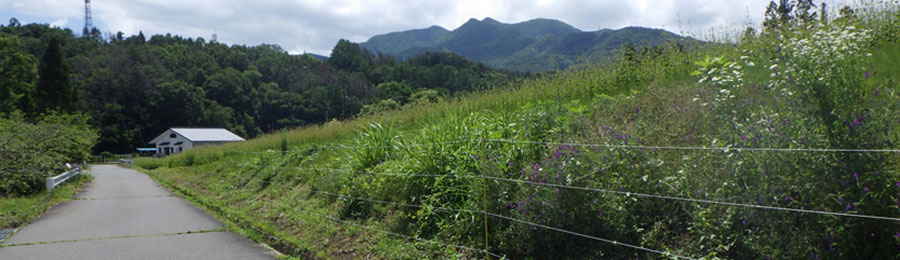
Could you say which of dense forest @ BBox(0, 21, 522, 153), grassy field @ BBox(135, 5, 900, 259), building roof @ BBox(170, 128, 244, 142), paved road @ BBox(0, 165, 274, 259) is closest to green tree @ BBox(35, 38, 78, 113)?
dense forest @ BBox(0, 21, 522, 153)

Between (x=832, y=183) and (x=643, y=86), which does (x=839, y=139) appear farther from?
(x=643, y=86)

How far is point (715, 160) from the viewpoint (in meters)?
3.92

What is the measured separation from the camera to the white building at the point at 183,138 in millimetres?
70250

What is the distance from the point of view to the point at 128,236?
855cm

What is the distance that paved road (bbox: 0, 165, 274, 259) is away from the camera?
719 centimetres

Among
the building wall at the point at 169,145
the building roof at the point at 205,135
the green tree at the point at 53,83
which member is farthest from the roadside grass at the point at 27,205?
the building wall at the point at 169,145

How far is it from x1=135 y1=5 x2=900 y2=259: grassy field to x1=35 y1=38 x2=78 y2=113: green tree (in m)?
49.1

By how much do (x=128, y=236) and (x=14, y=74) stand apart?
46.9 metres

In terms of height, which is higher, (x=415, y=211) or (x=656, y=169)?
(x=656, y=169)

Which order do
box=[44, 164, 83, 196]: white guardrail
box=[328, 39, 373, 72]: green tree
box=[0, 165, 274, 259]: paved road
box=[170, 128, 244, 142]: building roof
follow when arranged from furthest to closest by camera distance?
box=[328, 39, 373, 72]: green tree < box=[170, 128, 244, 142]: building roof < box=[44, 164, 83, 196]: white guardrail < box=[0, 165, 274, 259]: paved road

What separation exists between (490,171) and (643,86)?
4537 millimetres

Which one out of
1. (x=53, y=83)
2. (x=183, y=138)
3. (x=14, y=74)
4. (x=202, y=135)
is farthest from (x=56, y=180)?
(x=183, y=138)

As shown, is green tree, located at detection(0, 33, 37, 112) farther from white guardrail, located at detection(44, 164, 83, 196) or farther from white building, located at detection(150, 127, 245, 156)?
white guardrail, located at detection(44, 164, 83, 196)

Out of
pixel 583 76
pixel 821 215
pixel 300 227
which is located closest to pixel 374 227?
pixel 300 227
